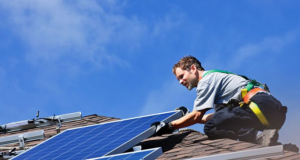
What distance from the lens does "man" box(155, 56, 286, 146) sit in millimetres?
8703

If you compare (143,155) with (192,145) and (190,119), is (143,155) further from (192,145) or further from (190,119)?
(192,145)

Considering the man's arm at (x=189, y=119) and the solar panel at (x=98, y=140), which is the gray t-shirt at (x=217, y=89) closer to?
the man's arm at (x=189, y=119)

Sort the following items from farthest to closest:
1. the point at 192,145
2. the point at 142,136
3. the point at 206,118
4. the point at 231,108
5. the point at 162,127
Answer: the point at 206,118 → the point at 192,145 → the point at 162,127 → the point at 231,108 → the point at 142,136

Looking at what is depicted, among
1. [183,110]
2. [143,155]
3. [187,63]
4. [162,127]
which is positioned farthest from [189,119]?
[143,155]

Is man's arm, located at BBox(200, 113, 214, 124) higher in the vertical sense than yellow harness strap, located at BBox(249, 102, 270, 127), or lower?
higher

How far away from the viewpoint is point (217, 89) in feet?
29.1

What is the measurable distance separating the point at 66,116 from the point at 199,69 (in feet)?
12.8

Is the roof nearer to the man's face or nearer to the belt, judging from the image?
the belt

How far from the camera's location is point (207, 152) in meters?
8.61

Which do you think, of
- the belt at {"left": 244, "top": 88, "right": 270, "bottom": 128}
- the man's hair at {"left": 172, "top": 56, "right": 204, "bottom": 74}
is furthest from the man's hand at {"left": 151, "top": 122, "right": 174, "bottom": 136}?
the belt at {"left": 244, "top": 88, "right": 270, "bottom": 128}

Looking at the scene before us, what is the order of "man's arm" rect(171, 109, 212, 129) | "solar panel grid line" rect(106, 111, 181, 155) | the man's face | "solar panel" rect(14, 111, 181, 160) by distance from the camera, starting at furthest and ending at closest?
the man's face
"man's arm" rect(171, 109, 212, 129)
"solar panel" rect(14, 111, 181, 160)
"solar panel grid line" rect(106, 111, 181, 155)

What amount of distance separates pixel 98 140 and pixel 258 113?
9.15 feet

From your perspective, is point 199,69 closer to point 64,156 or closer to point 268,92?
point 268,92

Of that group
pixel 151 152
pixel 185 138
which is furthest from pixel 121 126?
pixel 151 152
